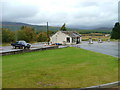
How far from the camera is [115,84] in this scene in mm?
6246

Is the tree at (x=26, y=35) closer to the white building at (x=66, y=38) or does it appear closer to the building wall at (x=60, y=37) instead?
the building wall at (x=60, y=37)

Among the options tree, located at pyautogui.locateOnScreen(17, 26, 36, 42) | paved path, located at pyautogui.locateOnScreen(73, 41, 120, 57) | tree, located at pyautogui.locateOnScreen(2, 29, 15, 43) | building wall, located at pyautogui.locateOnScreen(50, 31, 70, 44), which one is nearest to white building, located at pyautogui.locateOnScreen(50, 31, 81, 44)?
building wall, located at pyautogui.locateOnScreen(50, 31, 70, 44)

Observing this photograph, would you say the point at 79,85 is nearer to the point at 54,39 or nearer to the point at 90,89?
the point at 90,89

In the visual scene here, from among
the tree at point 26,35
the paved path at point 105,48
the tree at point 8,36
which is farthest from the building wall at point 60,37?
the paved path at point 105,48

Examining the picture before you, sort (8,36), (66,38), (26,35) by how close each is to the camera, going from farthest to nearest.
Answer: (26,35)
(66,38)
(8,36)

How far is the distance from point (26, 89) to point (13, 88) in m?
0.55

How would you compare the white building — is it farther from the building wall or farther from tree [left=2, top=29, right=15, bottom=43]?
tree [left=2, top=29, right=15, bottom=43]

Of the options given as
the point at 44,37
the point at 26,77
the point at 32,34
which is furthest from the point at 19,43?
the point at 44,37

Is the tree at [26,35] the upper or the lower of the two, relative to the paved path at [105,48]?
upper

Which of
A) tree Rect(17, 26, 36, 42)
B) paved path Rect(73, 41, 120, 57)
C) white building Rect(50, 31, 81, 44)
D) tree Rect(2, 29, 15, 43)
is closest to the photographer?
paved path Rect(73, 41, 120, 57)

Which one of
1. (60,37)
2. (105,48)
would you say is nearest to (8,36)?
(60,37)

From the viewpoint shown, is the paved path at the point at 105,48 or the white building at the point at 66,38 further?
the white building at the point at 66,38

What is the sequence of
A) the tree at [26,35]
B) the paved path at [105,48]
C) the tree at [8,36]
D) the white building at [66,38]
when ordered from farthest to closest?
the white building at [66,38] → the tree at [26,35] → the tree at [8,36] → the paved path at [105,48]

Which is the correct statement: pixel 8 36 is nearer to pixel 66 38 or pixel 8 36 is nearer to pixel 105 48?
pixel 66 38
